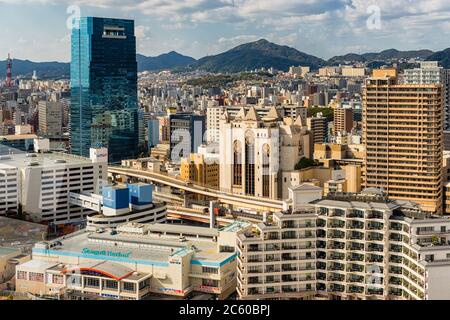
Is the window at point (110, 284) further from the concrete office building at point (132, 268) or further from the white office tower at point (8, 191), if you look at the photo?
the white office tower at point (8, 191)

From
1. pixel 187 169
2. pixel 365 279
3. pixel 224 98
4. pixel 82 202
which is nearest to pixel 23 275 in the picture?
pixel 365 279

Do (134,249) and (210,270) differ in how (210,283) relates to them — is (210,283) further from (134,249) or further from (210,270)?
(134,249)

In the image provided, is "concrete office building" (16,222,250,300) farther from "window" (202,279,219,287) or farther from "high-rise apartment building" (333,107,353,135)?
"high-rise apartment building" (333,107,353,135)

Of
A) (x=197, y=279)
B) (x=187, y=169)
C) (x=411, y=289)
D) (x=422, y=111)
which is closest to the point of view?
(x=411, y=289)
